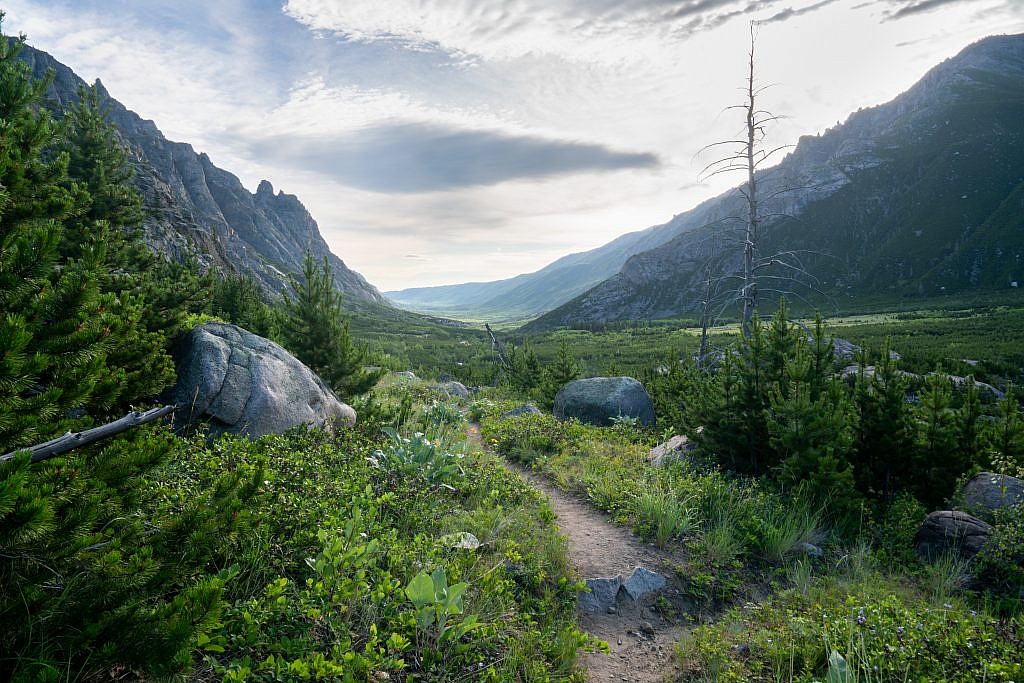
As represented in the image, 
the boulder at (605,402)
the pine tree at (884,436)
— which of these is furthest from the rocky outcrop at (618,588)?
the boulder at (605,402)

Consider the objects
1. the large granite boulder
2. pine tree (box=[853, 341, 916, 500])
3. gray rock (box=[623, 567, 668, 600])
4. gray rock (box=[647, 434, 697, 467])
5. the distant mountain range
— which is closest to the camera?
gray rock (box=[623, 567, 668, 600])

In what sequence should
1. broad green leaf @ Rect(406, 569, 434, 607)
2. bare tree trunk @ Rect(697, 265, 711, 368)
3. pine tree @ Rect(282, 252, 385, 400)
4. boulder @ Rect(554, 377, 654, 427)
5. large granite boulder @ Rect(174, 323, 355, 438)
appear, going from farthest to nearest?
boulder @ Rect(554, 377, 654, 427)
bare tree trunk @ Rect(697, 265, 711, 368)
pine tree @ Rect(282, 252, 385, 400)
large granite boulder @ Rect(174, 323, 355, 438)
broad green leaf @ Rect(406, 569, 434, 607)

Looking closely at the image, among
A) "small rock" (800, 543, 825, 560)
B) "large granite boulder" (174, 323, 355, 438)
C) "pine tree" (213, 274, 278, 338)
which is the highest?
"pine tree" (213, 274, 278, 338)

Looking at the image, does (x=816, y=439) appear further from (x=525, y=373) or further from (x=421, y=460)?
(x=525, y=373)

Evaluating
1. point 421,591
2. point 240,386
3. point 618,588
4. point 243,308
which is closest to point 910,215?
point 243,308

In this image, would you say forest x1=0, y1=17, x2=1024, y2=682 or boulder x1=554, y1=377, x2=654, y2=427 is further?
boulder x1=554, y1=377, x2=654, y2=427

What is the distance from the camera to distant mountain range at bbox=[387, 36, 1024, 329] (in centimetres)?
12050

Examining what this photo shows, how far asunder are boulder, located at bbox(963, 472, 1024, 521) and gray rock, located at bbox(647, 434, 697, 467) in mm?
4079

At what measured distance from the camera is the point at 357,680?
301cm

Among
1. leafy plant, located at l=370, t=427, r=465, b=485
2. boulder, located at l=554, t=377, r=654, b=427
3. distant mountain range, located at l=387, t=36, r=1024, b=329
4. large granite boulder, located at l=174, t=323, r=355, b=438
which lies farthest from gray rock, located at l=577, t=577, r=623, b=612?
distant mountain range, located at l=387, t=36, r=1024, b=329

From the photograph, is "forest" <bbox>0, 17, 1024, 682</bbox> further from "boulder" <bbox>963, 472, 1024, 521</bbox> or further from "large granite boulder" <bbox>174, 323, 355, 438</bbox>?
"large granite boulder" <bbox>174, 323, 355, 438</bbox>

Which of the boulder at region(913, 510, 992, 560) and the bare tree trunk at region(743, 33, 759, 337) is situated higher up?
the bare tree trunk at region(743, 33, 759, 337)

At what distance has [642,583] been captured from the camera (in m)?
5.34

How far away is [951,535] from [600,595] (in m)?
4.92
